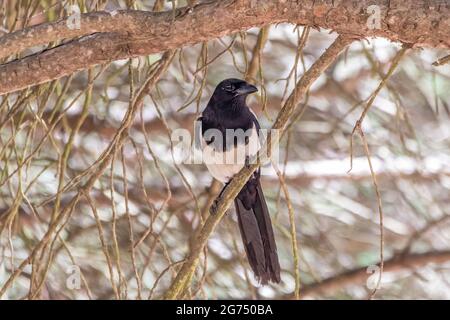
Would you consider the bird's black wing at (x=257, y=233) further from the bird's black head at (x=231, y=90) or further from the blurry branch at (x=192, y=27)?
the blurry branch at (x=192, y=27)

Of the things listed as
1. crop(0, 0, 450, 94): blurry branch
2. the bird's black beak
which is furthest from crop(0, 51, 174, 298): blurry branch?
the bird's black beak

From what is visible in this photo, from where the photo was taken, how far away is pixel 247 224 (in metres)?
3.36

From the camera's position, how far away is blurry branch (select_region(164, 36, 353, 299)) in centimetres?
207

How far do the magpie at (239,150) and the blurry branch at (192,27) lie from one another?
3.44 ft

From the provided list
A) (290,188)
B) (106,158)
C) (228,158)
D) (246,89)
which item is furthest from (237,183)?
(290,188)

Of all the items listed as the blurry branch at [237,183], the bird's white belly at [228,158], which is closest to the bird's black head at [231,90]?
the bird's white belly at [228,158]

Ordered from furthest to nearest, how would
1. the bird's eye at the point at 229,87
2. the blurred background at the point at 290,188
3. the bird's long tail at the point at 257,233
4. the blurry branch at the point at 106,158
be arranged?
the blurred background at the point at 290,188
the bird's eye at the point at 229,87
the bird's long tail at the point at 257,233
the blurry branch at the point at 106,158

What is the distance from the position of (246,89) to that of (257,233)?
54 centimetres

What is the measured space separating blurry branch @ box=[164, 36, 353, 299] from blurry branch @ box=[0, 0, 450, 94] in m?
0.12

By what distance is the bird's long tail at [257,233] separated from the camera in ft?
10.3

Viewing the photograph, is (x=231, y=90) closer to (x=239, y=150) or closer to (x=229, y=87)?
(x=229, y=87)

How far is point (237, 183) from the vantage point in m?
2.21

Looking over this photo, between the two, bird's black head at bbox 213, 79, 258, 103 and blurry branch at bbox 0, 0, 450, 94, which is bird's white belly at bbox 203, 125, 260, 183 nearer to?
bird's black head at bbox 213, 79, 258, 103
